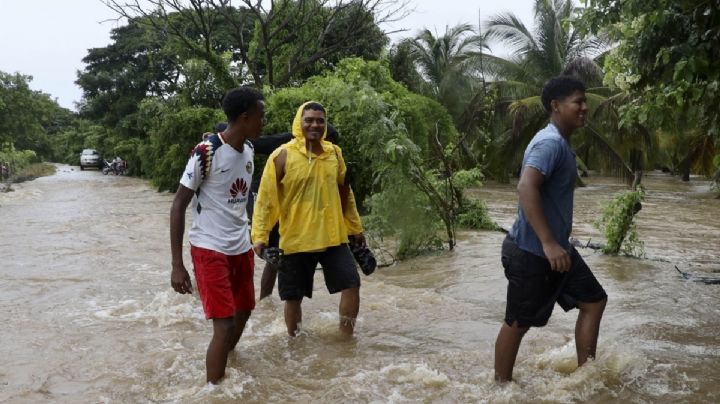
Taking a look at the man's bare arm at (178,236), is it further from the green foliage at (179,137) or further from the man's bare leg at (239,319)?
the green foliage at (179,137)

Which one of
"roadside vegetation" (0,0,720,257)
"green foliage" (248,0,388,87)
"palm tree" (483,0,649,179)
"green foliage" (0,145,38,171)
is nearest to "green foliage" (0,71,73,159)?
"roadside vegetation" (0,0,720,257)

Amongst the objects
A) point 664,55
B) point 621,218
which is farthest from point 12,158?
point 664,55

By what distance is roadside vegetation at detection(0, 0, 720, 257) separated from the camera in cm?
590

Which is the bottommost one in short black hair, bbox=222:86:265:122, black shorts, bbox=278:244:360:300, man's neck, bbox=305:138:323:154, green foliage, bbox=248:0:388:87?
black shorts, bbox=278:244:360:300

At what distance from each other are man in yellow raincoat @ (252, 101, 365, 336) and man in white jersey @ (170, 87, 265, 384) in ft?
2.42

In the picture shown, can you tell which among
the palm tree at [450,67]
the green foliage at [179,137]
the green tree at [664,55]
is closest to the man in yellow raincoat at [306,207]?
the green tree at [664,55]

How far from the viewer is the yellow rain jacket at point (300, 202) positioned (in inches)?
195

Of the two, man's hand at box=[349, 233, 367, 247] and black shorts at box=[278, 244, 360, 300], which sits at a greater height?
man's hand at box=[349, 233, 367, 247]

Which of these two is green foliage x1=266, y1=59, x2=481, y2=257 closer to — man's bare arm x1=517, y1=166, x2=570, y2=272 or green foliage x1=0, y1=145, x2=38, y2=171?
man's bare arm x1=517, y1=166, x2=570, y2=272

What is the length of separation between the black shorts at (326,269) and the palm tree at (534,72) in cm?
2115

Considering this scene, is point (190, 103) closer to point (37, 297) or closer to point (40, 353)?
point (37, 297)

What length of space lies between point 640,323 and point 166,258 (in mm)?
6597

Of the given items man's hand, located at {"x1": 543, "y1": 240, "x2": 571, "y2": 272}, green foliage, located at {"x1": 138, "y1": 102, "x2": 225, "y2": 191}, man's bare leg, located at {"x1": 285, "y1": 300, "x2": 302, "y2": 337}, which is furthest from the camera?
green foliage, located at {"x1": 138, "y1": 102, "x2": 225, "y2": 191}

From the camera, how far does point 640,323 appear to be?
5793mm
